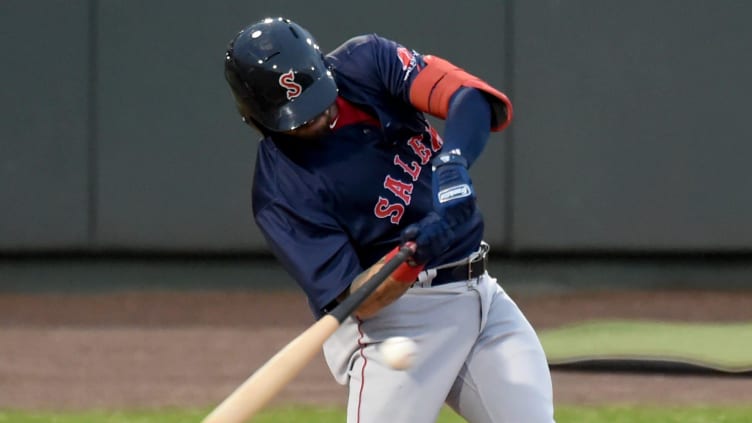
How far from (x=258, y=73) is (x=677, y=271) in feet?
20.2

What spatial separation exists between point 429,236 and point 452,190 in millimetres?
123

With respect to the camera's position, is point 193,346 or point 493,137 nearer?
point 193,346

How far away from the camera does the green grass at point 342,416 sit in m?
5.56

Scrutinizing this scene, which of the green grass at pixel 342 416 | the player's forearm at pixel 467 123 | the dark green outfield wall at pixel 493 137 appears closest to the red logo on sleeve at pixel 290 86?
the player's forearm at pixel 467 123

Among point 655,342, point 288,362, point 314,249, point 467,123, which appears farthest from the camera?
point 655,342

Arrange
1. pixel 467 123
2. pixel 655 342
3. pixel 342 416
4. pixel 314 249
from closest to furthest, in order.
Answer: pixel 467 123 < pixel 314 249 < pixel 342 416 < pixel 655 342

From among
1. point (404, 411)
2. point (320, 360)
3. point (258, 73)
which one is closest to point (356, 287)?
point (404, 411)

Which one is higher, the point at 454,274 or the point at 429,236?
the point at 429,236

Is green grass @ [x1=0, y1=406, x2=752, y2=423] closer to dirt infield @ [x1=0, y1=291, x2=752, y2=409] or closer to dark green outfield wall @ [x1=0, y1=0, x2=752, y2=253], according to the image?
dirt infield @ [x1=0, y1=291, x2=752, y2=409]

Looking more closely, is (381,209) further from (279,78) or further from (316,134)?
(279,78)

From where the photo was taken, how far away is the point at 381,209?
346 cm

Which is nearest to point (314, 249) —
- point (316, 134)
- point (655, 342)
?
point (316, 134)

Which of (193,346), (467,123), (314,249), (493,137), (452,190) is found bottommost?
(193,346)

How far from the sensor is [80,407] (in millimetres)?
6031
